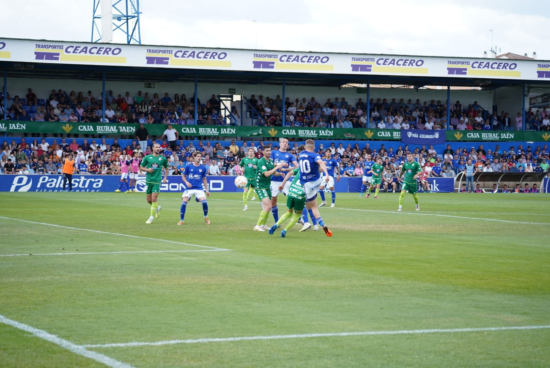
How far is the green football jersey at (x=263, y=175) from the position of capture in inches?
739

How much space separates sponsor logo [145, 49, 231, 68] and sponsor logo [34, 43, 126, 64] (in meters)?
1.93

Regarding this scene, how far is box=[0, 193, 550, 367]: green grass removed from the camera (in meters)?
6.15

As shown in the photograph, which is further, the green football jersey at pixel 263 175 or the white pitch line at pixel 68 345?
the green football jersey at pixel 263 175

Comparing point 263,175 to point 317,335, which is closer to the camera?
point 317,335

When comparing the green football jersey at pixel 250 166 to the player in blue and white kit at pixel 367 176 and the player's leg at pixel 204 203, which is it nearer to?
the player's leg at pixel 204 203

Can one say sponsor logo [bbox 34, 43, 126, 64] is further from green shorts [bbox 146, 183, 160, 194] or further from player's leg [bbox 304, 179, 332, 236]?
player's leg [bbox 304, 179, 332, 236]

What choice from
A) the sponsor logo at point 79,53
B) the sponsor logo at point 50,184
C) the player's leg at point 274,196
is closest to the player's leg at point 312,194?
the player's leg at point 274,196

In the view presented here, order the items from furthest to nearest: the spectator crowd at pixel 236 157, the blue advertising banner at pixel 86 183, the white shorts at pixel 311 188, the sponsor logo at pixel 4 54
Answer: the sponsor logo at pixel 4 54, the spectator crowd at pixel 236 157, the blue advertising banner at pixel 86 183, the white shorts at pixel 311 188

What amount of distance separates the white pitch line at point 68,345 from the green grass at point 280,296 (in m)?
0.08

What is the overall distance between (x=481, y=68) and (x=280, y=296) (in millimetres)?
46409

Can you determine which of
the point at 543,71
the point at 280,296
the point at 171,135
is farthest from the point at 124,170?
the point at 280,296

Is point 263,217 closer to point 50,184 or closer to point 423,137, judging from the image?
point 50,184

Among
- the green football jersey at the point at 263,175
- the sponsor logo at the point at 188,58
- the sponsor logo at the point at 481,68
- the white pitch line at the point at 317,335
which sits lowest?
the white pitch line at the point at 317,335

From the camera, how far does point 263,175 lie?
18938mm
